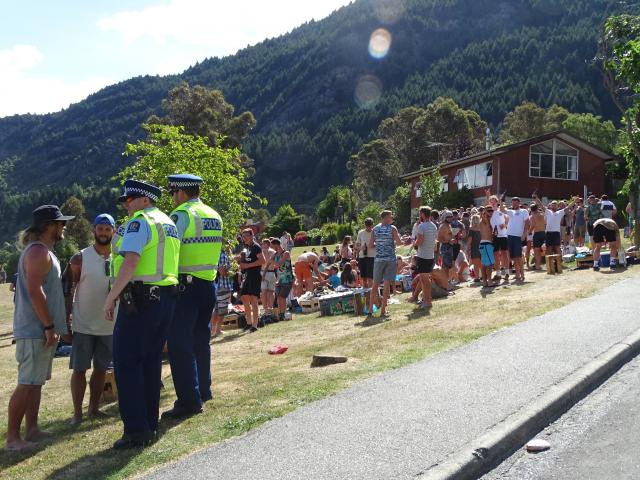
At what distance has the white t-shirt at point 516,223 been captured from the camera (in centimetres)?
1359

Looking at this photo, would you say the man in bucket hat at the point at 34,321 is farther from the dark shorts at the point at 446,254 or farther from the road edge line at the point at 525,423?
the dark shorts at the point at 446,254

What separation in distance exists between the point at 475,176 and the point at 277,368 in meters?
38.4

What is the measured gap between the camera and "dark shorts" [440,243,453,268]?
14.1 metres

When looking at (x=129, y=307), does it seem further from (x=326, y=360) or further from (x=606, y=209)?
(x=606, y=209)

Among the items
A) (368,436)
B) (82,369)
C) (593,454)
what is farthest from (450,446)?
(82,369)

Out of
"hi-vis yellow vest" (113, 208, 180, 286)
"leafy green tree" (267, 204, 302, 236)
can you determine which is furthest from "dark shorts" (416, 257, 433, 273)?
"leafy green tree" (267, 204, 302, 236)

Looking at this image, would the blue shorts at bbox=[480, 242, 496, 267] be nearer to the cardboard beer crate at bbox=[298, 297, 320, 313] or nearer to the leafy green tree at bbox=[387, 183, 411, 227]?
the cardboard beer crate at bbox=[298, 297, 320, 313]

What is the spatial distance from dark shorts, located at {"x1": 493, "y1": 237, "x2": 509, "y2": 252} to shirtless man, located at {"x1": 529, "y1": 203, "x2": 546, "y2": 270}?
1375 mm

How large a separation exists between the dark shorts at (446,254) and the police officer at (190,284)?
9047 millimetres

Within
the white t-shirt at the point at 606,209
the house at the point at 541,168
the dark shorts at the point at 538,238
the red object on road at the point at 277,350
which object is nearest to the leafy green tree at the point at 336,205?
the house at the point at 541,168

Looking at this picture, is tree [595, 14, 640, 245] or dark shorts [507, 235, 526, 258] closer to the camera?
tree [595, 14, 640, 245]

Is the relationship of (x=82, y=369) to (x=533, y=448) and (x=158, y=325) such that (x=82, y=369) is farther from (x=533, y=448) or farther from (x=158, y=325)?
(x=533, y=448)

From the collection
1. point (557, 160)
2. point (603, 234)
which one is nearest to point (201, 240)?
point (603, 234)

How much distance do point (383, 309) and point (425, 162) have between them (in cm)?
5871
